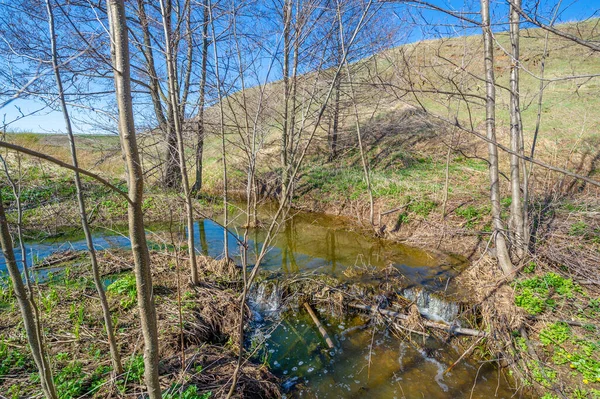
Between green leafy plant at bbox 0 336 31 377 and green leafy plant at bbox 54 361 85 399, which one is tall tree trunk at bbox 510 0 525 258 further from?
green leafy plant at bbox 0 336 31 377

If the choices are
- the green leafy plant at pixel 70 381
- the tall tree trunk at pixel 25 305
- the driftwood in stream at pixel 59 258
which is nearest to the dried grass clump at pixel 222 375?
the green leafy plant at pixel 70 381

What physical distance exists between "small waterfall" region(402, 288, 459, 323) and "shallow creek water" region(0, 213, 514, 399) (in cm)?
2

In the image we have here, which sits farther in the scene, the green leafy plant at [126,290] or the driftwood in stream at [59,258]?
the driftwood in stream at [59,258]

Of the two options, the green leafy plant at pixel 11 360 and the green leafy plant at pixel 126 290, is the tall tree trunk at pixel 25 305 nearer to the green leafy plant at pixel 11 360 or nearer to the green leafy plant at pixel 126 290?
the green leafy plant at pixel 11 360

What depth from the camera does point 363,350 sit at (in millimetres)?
4207

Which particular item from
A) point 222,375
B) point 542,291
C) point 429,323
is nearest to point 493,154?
point 542,291

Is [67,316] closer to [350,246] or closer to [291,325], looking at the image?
[291,325]

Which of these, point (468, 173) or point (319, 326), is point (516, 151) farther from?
point (468, 173)

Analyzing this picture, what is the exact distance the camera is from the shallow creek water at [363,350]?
11.9ft

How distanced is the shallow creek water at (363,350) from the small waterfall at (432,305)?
0.05ft

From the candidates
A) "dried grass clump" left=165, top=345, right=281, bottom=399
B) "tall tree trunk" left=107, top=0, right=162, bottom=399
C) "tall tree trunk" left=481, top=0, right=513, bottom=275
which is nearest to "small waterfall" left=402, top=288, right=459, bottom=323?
"tall tree trunk" left=481, top=0, right=513, bottom=275

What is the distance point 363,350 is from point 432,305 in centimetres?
163

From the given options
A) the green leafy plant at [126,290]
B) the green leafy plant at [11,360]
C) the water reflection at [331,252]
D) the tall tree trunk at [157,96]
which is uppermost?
the tall tree trunk at [157,96]

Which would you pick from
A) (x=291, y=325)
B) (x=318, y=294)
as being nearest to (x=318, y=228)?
(x=318, y=294)
